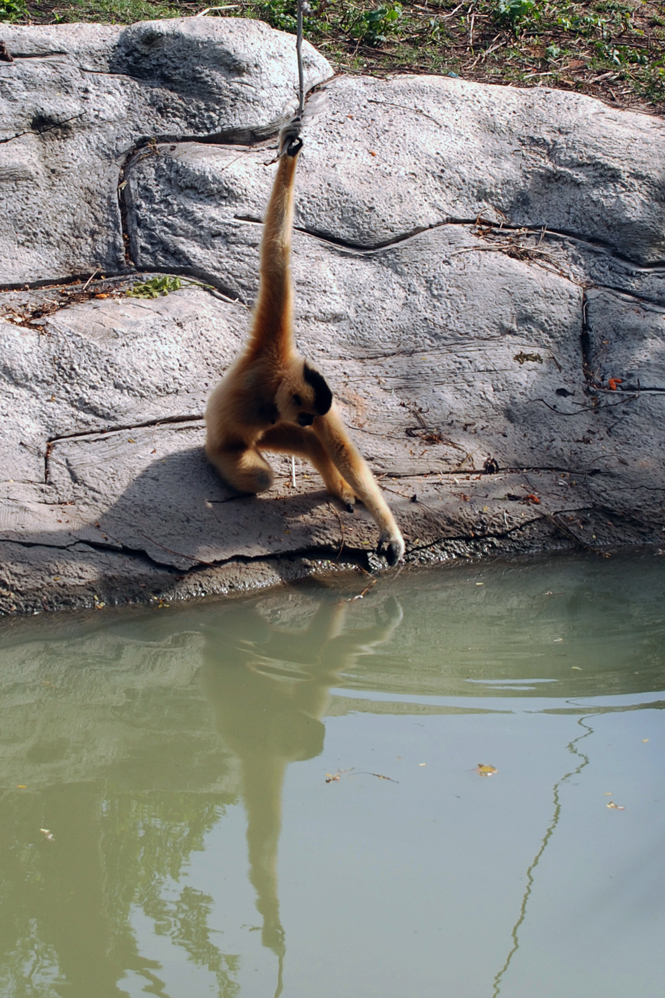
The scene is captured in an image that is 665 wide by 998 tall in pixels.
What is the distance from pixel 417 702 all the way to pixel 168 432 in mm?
3036

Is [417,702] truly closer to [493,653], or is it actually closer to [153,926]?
[493,653]

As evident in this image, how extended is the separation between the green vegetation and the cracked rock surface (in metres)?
1.12

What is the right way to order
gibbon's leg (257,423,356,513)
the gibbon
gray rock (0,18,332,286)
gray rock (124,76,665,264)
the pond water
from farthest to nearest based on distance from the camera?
gray rock (124,76,665,264) → gray rock (0,18,332,286) → gibbon's leg (257,423,356,513) → the gibbon → the pond water

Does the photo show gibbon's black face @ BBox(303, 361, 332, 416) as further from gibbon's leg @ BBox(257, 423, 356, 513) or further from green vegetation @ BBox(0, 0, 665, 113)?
green vegetation @ BBox(0, 0, 665, 113)

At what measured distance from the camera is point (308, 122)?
7.69 m

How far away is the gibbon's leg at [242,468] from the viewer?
5574 mm

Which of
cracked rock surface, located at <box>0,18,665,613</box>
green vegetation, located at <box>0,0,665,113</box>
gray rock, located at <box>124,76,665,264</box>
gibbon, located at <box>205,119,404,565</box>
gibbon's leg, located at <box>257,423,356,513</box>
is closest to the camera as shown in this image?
gibbon, located at <box>205,119,404,565</box>

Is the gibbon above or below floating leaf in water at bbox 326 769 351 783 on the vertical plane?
above

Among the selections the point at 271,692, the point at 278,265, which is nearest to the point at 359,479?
the point at 278,265

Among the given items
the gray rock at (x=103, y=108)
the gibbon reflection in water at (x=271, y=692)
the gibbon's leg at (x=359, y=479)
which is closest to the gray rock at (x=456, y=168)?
the gray rock at (x=103, y=108)

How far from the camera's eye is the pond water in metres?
2.42

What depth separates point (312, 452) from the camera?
5.76 metres

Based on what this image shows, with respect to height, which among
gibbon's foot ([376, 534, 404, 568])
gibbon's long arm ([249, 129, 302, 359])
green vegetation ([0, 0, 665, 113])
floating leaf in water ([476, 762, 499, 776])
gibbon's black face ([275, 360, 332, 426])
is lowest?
gibbon's foot ([376, 534, 404, 568])

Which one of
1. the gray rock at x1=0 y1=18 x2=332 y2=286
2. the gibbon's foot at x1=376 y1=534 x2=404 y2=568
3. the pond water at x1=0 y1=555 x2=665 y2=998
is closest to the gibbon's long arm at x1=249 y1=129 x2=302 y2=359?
the gibbon's foot at x1=376 y1=534 x2=404 y2=568
